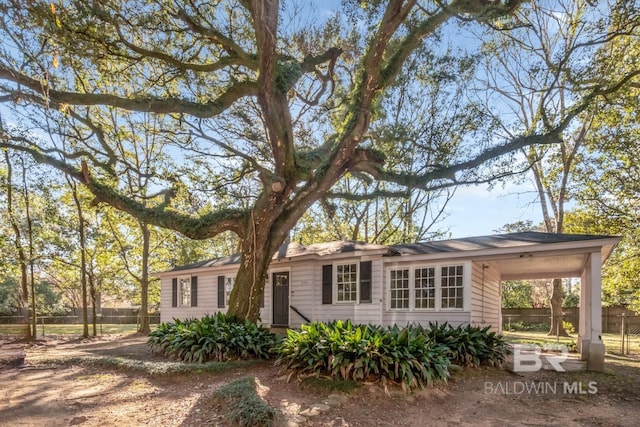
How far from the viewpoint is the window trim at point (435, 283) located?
968 cm

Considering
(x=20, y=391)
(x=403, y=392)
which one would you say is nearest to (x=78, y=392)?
(x=20, y=391)

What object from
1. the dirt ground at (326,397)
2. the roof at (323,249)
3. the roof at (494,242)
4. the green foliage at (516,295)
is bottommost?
the green foliage at (516,295)

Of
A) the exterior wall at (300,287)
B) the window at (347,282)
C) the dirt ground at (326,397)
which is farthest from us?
the exterior wall at (300,287)

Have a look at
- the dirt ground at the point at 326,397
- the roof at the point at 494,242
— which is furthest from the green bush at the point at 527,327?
the dirt ground at the point at 326,397

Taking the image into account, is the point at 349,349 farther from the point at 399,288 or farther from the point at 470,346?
the point at 399,288

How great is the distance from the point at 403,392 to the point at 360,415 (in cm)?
95

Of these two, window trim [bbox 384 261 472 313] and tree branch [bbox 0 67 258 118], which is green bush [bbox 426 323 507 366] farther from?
tree branch [bbox 0 67 258 118]

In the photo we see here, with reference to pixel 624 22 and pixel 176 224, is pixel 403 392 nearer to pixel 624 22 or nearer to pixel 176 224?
pixel 176 224

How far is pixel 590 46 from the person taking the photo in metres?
9.91

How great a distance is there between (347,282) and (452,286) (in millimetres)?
3066

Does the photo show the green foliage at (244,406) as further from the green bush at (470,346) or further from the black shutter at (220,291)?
Result: the black shutter at (220,291)

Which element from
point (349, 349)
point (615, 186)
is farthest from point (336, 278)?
point (615, 186)

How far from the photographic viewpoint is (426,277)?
10438 millimetres

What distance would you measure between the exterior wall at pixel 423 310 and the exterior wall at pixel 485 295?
47 centimetres
